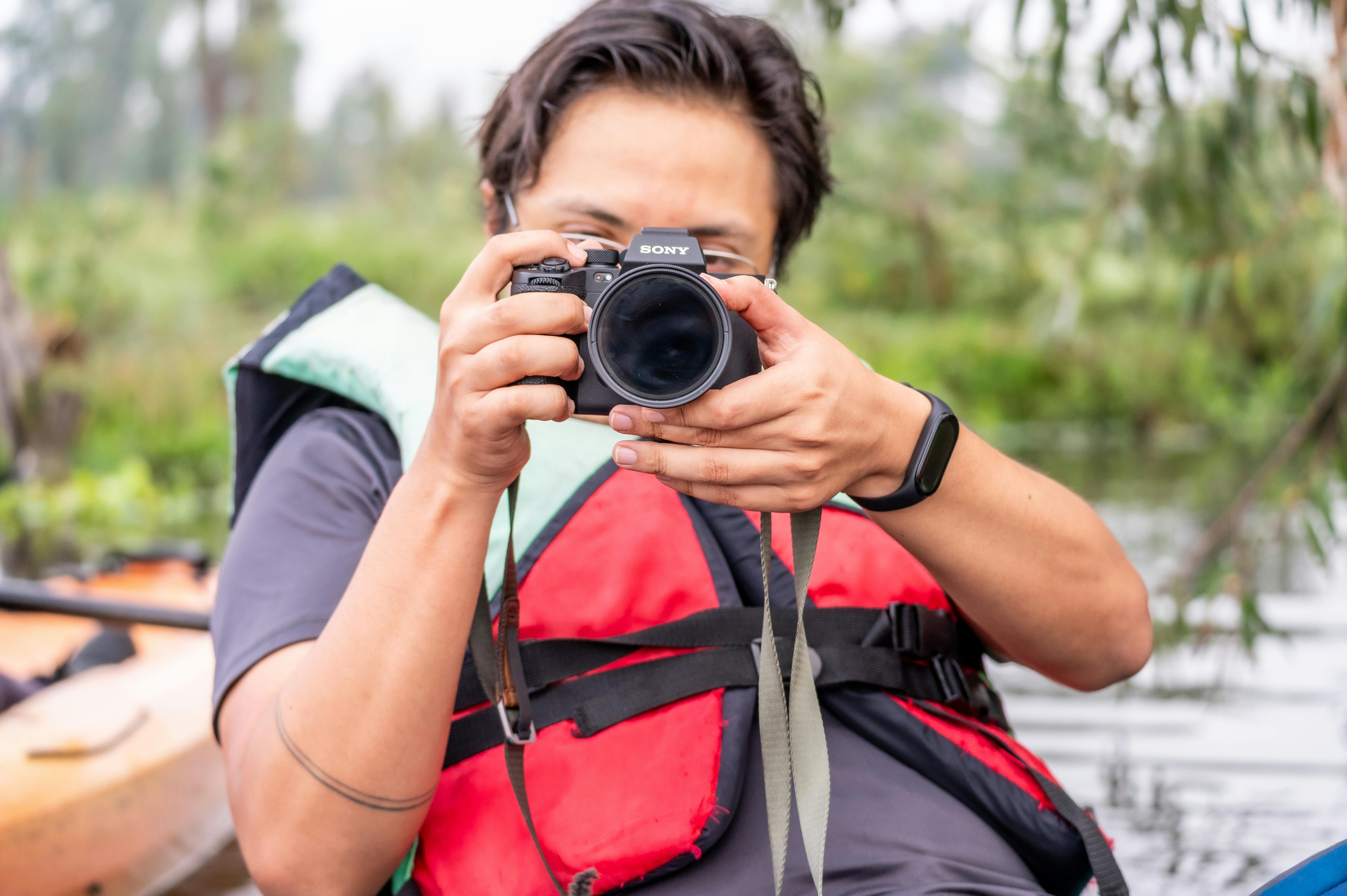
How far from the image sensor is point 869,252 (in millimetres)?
18109

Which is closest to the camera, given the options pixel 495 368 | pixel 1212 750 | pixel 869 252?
pixel 495 368

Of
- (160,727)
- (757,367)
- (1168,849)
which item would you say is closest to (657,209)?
(757,367)

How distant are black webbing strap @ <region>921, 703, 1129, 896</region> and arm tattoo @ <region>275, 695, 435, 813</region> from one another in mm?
565

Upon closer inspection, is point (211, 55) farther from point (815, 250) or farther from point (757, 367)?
point (757, 367)

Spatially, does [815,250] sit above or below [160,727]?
below

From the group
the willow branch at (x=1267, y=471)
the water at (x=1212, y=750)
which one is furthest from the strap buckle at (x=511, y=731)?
the willow branch at (x=1267, y=471)

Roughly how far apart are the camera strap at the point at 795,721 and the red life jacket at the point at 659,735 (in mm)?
47

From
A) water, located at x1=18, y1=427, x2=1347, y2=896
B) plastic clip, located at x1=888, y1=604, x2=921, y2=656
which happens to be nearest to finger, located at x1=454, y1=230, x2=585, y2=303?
plastic clip, located at x1=888, y1=604, x2=921, y2=656

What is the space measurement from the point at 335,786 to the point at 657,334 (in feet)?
1.61

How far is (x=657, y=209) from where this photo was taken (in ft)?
3.92

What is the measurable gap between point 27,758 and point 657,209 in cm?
179

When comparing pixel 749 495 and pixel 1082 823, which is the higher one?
pixel 749 495

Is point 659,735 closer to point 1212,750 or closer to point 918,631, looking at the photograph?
point 918,631

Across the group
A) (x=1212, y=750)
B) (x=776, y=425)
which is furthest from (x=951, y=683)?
(x=1212, y=750)
